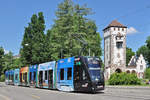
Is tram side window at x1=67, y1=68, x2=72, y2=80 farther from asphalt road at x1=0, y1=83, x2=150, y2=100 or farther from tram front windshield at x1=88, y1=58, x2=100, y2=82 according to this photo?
tram front windshield at x1=88, y1=58, x2=100, y2=82

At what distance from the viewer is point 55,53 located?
47938mm

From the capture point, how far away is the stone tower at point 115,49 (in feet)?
274

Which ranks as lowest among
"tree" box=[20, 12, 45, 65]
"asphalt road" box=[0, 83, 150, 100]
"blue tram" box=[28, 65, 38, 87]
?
"asphalt road" box=[0, 83, 150, 100]

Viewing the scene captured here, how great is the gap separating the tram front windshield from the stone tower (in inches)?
2505

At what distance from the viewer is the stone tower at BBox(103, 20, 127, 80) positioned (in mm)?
83500

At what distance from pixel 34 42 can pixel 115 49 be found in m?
34.9

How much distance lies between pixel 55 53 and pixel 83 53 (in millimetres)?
5115

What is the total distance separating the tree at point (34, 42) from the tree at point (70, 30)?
7920mm

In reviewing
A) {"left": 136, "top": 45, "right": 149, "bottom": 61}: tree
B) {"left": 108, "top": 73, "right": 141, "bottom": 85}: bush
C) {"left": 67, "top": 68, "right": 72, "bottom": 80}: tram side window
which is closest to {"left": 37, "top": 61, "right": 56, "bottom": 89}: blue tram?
{"left": 67, "top": 68, "right": 72, "bottom": 80}: tram side window

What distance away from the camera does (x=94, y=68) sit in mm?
19312

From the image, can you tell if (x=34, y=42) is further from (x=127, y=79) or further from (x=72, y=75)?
(x=72, y=75)

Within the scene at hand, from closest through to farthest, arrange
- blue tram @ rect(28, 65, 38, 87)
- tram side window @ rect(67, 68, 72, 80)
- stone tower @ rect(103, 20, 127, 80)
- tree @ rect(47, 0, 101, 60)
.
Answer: tram side window @ rect(67, 68, 72, 80) → blue tram @ rect(28, 65, 38, 87) → tree @ rect(47, 0, 101, 60) → stone tower @ rect(103, 20, 127, 80)

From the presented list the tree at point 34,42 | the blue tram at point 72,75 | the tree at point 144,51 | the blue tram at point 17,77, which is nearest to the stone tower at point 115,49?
the tree at point 144,51

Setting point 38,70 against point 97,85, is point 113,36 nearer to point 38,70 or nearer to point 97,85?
point 38,70
